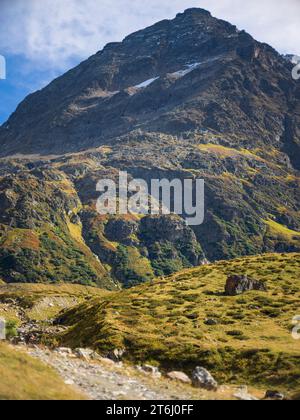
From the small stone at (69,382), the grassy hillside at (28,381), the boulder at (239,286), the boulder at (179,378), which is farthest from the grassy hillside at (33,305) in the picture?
the small stone at (69,382)

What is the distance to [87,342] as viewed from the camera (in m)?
47.8

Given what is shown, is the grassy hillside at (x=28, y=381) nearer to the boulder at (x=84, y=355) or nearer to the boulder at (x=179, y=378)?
the boulder at (x=84, y=355)

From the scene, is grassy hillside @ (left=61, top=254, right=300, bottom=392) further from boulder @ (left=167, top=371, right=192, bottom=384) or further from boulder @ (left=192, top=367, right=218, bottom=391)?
boulder @ (left=167, top=371, right=192, bottom=384)

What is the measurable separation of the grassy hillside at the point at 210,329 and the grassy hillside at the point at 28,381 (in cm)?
1697

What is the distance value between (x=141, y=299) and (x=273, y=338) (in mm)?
24711

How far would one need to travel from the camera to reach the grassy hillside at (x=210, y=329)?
1481 inches

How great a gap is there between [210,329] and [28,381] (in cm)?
3096

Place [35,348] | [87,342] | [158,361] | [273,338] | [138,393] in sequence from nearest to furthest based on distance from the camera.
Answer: [138,393], [35,348], [158,361], [273,338], [87,342]

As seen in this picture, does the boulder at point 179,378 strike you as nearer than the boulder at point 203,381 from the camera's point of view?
No

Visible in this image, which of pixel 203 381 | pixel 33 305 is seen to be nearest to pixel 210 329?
pixel 203 381

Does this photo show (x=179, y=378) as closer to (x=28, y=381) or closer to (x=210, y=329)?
(x=28, y=381)
